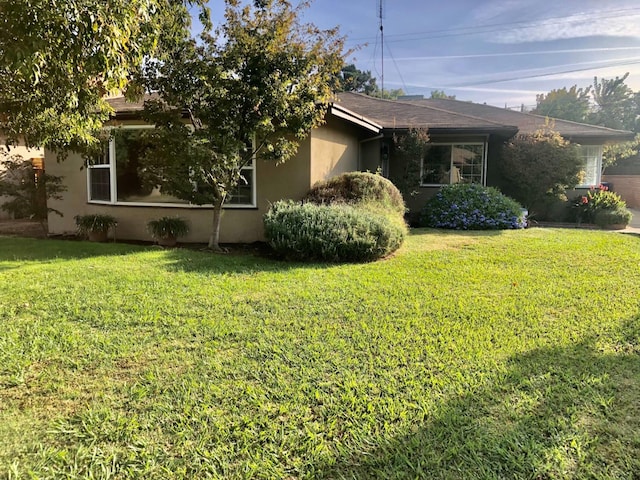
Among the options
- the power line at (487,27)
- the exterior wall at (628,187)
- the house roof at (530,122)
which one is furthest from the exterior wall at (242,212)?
the exterior wall at (628,187)

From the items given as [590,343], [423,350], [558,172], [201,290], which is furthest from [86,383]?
[558,172]

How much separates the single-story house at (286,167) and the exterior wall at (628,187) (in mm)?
9907

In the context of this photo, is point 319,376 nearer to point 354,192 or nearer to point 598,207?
point 354,192

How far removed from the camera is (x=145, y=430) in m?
2.76

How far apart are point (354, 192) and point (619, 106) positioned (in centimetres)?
4691

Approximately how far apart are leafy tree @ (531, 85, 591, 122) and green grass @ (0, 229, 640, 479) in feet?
134

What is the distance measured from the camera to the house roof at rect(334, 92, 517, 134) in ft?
45.4

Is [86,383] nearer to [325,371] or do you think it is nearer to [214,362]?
[214,362]

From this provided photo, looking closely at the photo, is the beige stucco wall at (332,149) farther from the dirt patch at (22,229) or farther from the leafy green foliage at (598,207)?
the leafy green foliage at (598,207)

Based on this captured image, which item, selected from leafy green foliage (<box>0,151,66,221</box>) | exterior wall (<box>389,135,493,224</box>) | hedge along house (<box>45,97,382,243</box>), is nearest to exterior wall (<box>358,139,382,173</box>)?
exterior wall (<box>389,135,493,224</box>)

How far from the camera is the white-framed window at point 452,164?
1509cm

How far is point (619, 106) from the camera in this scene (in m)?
44.1

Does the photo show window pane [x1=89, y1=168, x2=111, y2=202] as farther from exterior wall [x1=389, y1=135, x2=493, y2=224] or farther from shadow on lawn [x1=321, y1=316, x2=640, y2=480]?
shadow on lawn [x1=321, y1=316, x2=640, y2=480]

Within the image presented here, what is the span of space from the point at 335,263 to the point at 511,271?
9.48 ft
